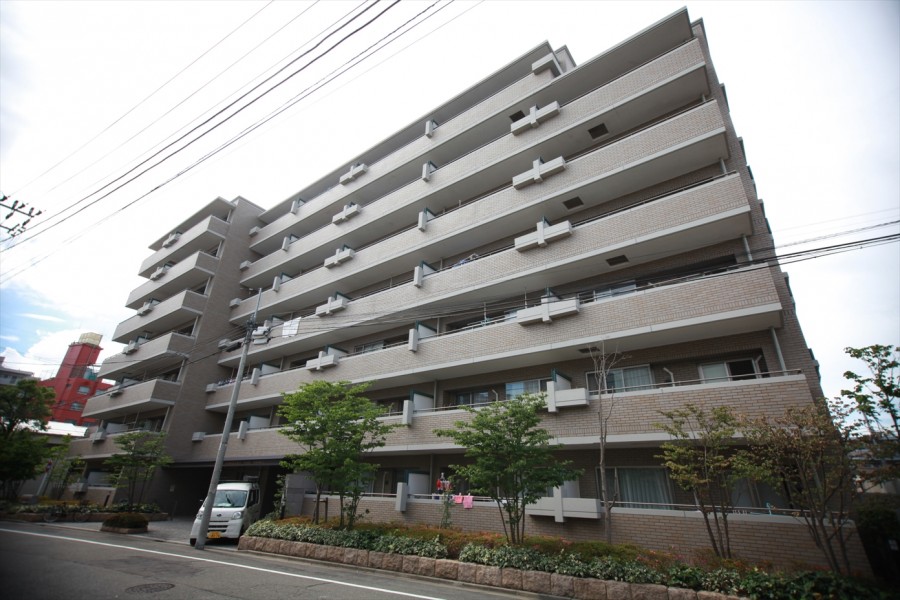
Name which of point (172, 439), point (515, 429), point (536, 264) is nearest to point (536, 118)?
point (536, 264)

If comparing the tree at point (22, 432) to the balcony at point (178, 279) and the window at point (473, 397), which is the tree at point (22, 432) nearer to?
the balcony at point (178, 279)

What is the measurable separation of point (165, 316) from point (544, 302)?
28454 millimetres

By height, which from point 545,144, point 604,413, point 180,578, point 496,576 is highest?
point 545,144

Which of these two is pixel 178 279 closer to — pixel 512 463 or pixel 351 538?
pixel 351 538

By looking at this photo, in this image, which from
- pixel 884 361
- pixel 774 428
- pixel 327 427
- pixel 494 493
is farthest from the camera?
pixel 327 427

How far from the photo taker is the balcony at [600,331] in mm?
12258

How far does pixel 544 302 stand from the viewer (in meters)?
15.6

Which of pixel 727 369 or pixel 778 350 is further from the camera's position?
pixel 727 369

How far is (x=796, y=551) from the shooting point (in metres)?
9.75

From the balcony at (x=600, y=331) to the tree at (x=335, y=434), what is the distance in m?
3.73

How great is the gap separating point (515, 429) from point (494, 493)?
1744mm

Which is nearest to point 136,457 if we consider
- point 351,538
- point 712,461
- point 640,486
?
point 351,538

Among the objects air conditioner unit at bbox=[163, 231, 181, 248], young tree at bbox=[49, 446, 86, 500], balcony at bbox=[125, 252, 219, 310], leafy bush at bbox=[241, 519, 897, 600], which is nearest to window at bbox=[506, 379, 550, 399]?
leafy bush at bbox=[241, 519, 897, 600]

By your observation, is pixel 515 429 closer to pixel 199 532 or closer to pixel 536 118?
pixel 199 532
